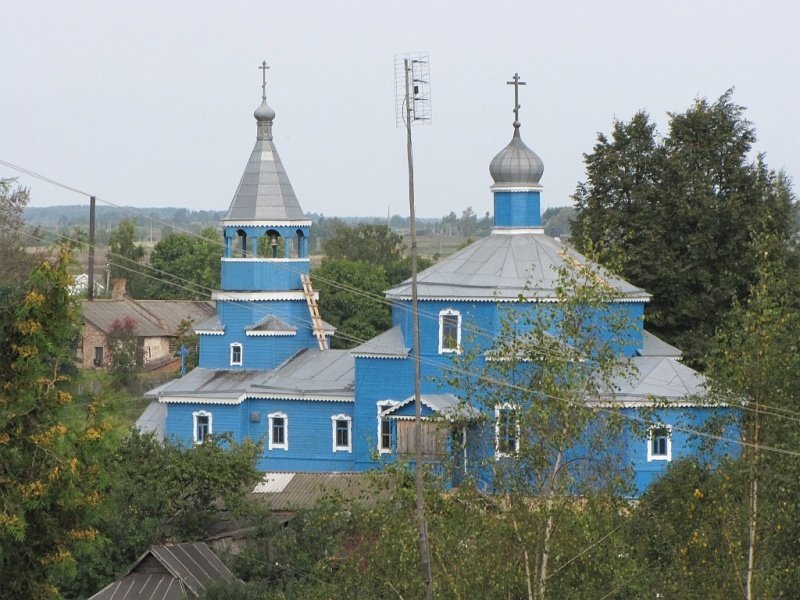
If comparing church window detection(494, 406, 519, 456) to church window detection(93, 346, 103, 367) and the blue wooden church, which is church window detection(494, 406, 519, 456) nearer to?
the blue wooden church

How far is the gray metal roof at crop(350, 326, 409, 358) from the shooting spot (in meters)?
37.7

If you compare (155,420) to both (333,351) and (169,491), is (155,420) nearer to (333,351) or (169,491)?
(333,351)

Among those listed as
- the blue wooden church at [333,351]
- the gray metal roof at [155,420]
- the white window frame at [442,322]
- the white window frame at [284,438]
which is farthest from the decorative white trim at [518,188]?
the gray metal roof at [155,420]

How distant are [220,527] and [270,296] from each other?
1000cm

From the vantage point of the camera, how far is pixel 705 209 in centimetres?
4319

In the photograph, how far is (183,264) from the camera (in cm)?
8612

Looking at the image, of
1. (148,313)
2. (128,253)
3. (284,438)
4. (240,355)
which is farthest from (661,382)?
(128,253)

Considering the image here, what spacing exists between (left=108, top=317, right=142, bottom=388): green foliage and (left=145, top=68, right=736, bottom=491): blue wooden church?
19.0 m

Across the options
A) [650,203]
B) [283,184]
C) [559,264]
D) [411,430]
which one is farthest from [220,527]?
[650,203]

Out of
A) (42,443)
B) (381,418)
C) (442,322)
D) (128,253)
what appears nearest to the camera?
(42,443)

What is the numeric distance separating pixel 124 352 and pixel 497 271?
2802 centimetres

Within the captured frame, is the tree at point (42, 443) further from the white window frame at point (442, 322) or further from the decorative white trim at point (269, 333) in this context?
the decorative white trim at point (269, 333)

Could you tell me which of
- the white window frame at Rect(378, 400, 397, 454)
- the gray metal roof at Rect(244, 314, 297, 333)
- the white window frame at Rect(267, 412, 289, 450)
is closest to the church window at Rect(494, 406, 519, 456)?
the white window frame at Rect(378, 400, 397, 454)

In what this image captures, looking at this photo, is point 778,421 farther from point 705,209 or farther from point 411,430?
point 705,209
